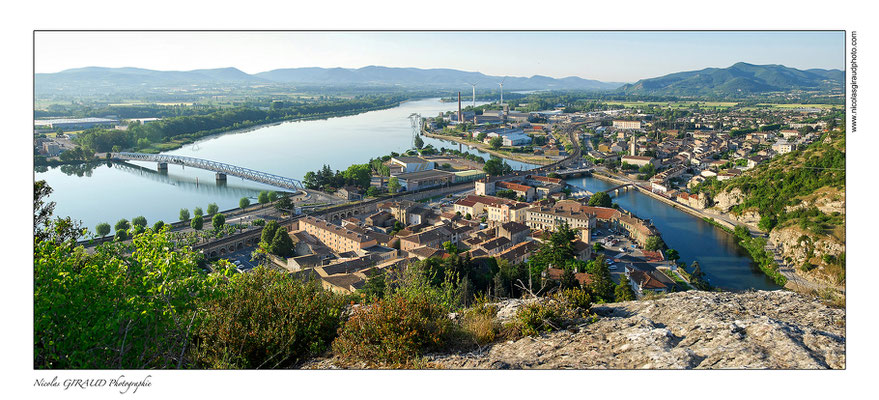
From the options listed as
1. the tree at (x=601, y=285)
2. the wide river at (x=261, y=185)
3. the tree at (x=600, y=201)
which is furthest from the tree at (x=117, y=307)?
the tree at (x=600, y=201)

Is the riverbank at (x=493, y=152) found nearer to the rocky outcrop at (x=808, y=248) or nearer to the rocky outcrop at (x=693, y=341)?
the rocky outcrop at (x=808, y=248)

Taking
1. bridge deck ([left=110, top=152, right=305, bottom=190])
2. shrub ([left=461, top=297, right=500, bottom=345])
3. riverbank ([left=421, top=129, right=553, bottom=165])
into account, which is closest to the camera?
shrub ([left=461, top=297, right=500, bottom=345])

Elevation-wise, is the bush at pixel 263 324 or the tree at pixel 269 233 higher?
the bush at pixel 263 324

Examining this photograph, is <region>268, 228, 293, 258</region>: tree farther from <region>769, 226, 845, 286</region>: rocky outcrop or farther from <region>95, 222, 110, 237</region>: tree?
<region>769, 226, 845, 286</region>: rocky outcrop

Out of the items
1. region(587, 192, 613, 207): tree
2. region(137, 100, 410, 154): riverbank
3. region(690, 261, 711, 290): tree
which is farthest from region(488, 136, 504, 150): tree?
region(690, 261, 711, 290): tree

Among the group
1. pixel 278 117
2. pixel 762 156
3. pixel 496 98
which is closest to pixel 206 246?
pixel 762 156
